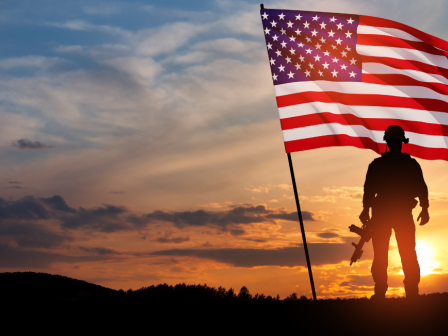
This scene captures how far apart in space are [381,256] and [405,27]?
590 cm

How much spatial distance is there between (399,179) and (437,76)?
14.0ft

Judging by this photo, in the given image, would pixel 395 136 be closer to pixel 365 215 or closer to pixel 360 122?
pixel 365 215

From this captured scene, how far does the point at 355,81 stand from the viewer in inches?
383

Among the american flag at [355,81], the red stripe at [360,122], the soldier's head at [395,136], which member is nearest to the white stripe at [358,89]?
the american flag at [355,81]

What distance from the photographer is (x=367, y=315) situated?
6.10 meters

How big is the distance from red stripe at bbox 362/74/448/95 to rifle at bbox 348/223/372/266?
355cm

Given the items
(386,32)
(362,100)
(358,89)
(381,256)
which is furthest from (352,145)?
(386,32)

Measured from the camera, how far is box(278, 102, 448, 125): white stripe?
29.7 feet

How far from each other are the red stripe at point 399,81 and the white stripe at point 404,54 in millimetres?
513

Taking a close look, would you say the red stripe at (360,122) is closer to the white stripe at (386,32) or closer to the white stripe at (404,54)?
the white stripe at (404,54)

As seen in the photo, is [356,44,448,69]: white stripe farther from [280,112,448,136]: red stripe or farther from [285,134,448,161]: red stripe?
[285,134,448,161]: red stripe

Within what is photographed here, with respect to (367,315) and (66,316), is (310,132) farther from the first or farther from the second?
(66,316)

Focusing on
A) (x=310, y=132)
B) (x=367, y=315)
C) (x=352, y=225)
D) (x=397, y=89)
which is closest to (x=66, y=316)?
(x=367, y=315)

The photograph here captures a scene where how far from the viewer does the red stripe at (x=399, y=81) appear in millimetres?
9852
